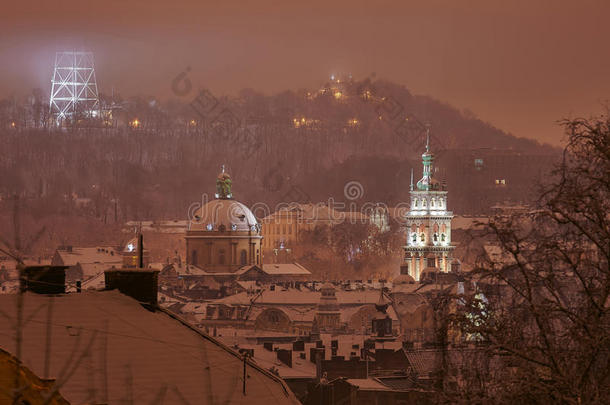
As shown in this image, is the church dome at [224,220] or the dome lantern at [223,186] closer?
the church dome at [224,220]

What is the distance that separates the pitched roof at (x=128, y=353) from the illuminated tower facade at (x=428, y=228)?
94.3m

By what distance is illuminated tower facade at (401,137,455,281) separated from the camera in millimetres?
109688

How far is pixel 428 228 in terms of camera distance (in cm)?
11269

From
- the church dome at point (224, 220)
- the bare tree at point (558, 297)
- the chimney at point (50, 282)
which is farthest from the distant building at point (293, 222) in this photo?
the bare tree at point (558, 297)

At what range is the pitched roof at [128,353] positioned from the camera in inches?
404

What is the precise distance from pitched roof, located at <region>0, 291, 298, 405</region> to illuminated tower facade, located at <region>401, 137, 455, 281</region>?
9425 cm

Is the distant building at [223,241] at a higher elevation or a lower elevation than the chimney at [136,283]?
lower

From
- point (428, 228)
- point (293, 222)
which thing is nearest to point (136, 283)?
point (428, 228)

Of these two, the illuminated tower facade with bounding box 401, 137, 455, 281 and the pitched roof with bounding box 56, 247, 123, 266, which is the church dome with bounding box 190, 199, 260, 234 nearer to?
the pitched roof with bounding box 56, 247, 123, 266

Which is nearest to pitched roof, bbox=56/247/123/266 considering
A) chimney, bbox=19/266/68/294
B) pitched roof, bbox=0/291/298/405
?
chimney, bbox=19/266/68/294

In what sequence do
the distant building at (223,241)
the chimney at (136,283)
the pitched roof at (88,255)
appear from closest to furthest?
the chimney at (136,283) < the pitched roof at (88,255) < the distant building at (223,241)

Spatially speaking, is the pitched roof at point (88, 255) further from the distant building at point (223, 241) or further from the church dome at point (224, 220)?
the church dome at point (224, 220)

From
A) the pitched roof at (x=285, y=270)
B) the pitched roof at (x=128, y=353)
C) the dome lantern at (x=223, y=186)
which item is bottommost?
the pitched roof at (x=285, y=270)

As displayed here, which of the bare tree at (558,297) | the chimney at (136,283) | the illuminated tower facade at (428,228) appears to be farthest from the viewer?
the illuminated tower facade at (428,228)
